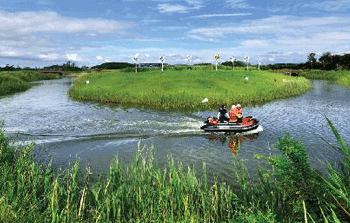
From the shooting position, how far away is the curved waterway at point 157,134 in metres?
19.4

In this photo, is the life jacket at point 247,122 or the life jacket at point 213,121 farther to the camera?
the life jacket at point 213,121

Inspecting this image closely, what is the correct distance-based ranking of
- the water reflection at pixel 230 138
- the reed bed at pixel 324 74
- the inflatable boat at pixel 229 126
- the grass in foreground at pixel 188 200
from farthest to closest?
1. the reed bed at pixel 324 74
2. the inflatable boat at pixel 229 126
3. the water reflection at pixel 230 138
4. the grass in foreground at pixel 188 200

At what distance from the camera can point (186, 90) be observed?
1805 inches

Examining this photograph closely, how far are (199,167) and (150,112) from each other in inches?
729

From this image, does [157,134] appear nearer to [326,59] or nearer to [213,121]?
[213,121]

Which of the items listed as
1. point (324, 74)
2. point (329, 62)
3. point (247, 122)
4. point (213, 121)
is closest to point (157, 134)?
point (213, 121)

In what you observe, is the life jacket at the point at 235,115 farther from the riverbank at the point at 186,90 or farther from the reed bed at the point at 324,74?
the reed bed at the point at 324,74

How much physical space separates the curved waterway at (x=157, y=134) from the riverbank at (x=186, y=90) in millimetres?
3850

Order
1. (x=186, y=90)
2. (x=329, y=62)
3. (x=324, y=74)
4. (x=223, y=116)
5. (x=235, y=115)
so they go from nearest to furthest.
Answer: (x=235, y=115) → (x=223, y=116) → (x=186, y=90) → (x=324, y=74) → (x=329, y=62)

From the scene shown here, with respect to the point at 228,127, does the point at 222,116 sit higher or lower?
higher

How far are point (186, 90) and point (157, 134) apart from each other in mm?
21247

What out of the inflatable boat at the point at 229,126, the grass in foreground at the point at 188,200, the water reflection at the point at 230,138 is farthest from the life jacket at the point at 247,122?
the grass in foreground at the point at 188,200

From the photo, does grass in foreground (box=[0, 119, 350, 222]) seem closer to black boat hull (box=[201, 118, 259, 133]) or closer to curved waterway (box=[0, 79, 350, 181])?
curved waterway (box=[0, 79, 350, 181])

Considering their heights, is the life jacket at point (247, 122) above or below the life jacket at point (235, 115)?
below
